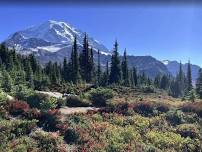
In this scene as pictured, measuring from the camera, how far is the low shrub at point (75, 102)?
36.0 meters

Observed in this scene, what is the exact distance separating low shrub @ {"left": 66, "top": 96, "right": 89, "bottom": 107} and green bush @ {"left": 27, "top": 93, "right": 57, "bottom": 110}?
449cm

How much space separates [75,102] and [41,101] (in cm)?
567

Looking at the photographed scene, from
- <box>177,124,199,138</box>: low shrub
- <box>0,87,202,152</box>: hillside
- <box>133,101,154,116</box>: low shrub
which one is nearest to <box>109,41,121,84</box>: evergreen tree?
<box>133,101,154,116</box>: low shrub

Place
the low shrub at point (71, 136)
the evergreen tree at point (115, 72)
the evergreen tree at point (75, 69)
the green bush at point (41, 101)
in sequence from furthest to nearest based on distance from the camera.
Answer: the evergreen tree at point (115, 72) < the evergreen tree at point (75, 69) < the green bush at point (41, 101) < the low shrub at point (71, 136)

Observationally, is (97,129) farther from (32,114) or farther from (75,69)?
(75,69)

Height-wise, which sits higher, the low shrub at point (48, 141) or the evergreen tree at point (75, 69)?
the evergreen tree at point (75, 69)

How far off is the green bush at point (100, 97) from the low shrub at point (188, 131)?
9590mm

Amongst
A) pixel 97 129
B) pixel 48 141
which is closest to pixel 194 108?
pixel 97 129

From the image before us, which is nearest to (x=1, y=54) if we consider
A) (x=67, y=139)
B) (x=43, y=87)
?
(x=43, y=87)

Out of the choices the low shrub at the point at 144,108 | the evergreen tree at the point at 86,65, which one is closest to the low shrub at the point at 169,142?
the low shrub at the point at 144,108

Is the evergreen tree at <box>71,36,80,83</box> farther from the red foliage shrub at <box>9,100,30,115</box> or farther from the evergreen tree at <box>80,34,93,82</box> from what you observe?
the red foliage shrub at <box>9,100,30,115</box>

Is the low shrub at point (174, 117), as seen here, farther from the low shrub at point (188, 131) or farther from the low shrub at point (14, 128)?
the low shrub at point (14, 128)

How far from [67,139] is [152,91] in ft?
129

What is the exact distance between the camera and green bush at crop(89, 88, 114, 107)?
37753 millimetres
